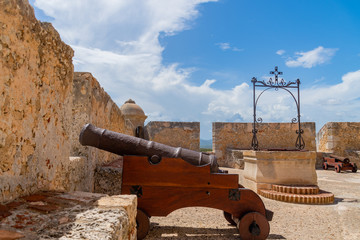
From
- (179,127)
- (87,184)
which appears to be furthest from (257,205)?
(179,127)

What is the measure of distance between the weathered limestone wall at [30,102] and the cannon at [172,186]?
0.68 m

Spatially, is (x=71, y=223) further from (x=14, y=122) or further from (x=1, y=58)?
(x=1, y=58)

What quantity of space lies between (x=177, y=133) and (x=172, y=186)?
9.35m

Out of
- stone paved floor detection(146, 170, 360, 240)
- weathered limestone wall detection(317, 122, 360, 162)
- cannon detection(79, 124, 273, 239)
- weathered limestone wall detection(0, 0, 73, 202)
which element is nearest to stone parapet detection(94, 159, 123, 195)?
stone paved floor detection(146, 170, 360, 240)

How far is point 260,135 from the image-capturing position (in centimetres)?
1278

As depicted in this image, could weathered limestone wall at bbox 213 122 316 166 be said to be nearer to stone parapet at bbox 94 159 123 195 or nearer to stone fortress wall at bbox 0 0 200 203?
stone parapet at bbox 94 159 123 195

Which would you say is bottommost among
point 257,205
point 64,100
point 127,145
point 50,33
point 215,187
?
point 257,205

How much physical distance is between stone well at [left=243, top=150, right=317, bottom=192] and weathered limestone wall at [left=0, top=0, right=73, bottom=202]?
4.24m

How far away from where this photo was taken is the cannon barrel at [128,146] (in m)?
2.89

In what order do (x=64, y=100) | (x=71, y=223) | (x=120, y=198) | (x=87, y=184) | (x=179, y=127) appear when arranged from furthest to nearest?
(x=179, y=127)
(x=87, y=184)
(x=64, y=100)
(x=120, y=198)
(x=71, y=223)

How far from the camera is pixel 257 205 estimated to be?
3.04 m

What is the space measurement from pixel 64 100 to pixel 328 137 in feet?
43.1

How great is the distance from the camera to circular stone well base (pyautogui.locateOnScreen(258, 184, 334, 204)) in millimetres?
4922

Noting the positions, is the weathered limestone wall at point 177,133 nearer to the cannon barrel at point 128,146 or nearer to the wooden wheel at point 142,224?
the cannon barrel at point 128,146
